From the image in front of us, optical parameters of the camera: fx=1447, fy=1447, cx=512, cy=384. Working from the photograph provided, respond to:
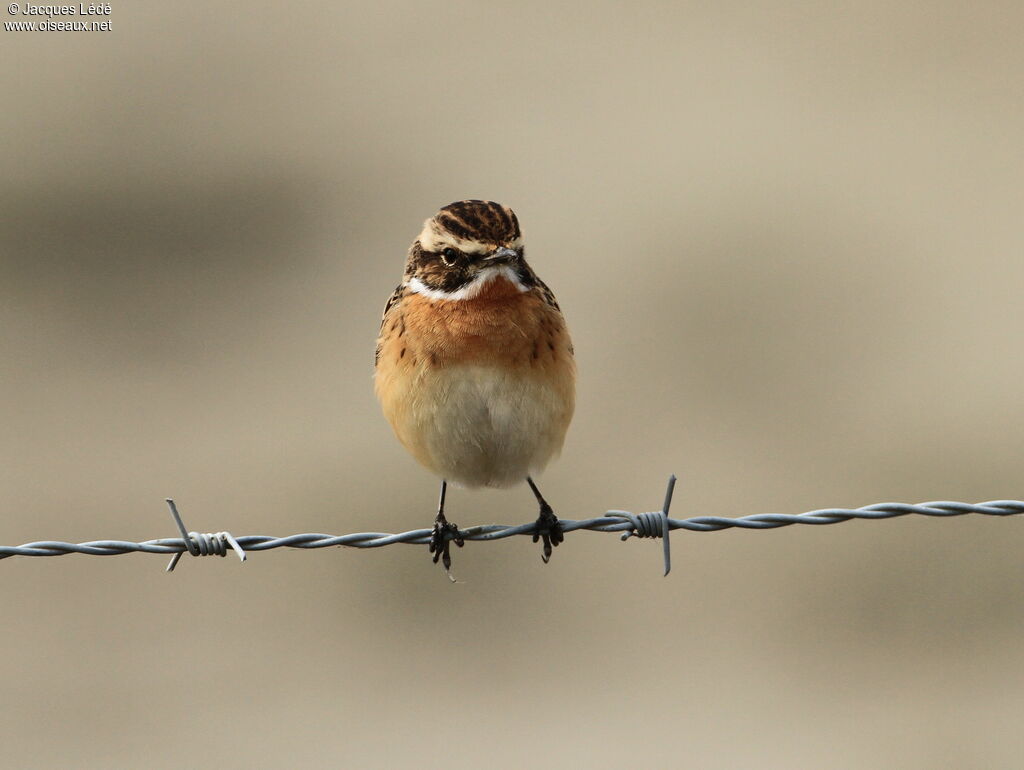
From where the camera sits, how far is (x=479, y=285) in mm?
7176

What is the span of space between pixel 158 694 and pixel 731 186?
1105 cm

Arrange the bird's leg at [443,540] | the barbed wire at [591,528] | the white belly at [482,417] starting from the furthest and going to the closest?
the bird's leg at [443,540], the white belly at [482,417], the barbed wire at [591,528]

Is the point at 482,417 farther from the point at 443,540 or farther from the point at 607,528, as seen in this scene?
the point at 607,528

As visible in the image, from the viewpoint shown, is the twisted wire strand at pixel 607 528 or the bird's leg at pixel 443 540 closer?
the twisted wire strand at pixel 607 528

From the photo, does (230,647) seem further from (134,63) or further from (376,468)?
(134,63)

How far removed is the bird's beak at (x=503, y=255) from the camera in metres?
7.04

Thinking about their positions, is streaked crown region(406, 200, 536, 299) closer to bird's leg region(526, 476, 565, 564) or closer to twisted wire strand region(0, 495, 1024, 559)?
bird's leg region(526, 476, 565, 564)

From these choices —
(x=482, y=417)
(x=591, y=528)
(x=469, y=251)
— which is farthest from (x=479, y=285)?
(x=591, y=528)

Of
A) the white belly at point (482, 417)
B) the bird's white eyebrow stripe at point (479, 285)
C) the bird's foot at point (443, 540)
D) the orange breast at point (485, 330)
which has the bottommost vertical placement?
the bird's foot at point (443, 540)

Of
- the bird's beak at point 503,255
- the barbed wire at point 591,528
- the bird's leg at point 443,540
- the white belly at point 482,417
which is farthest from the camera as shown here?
the bird's leg at point 443,540

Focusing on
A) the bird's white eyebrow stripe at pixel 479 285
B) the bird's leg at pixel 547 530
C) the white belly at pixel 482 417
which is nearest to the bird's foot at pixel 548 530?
the bird's leg at pixel 547 530

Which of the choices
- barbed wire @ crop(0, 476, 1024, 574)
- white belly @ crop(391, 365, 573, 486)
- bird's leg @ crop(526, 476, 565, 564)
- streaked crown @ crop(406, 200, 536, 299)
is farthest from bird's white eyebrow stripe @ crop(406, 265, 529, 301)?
barbed wire @ crop(0, 476, 1024, 574)

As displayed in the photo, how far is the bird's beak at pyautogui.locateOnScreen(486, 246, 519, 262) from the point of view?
704 centimetres

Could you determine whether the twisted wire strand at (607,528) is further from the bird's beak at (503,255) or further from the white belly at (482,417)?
the bird's beak at (503,255)
